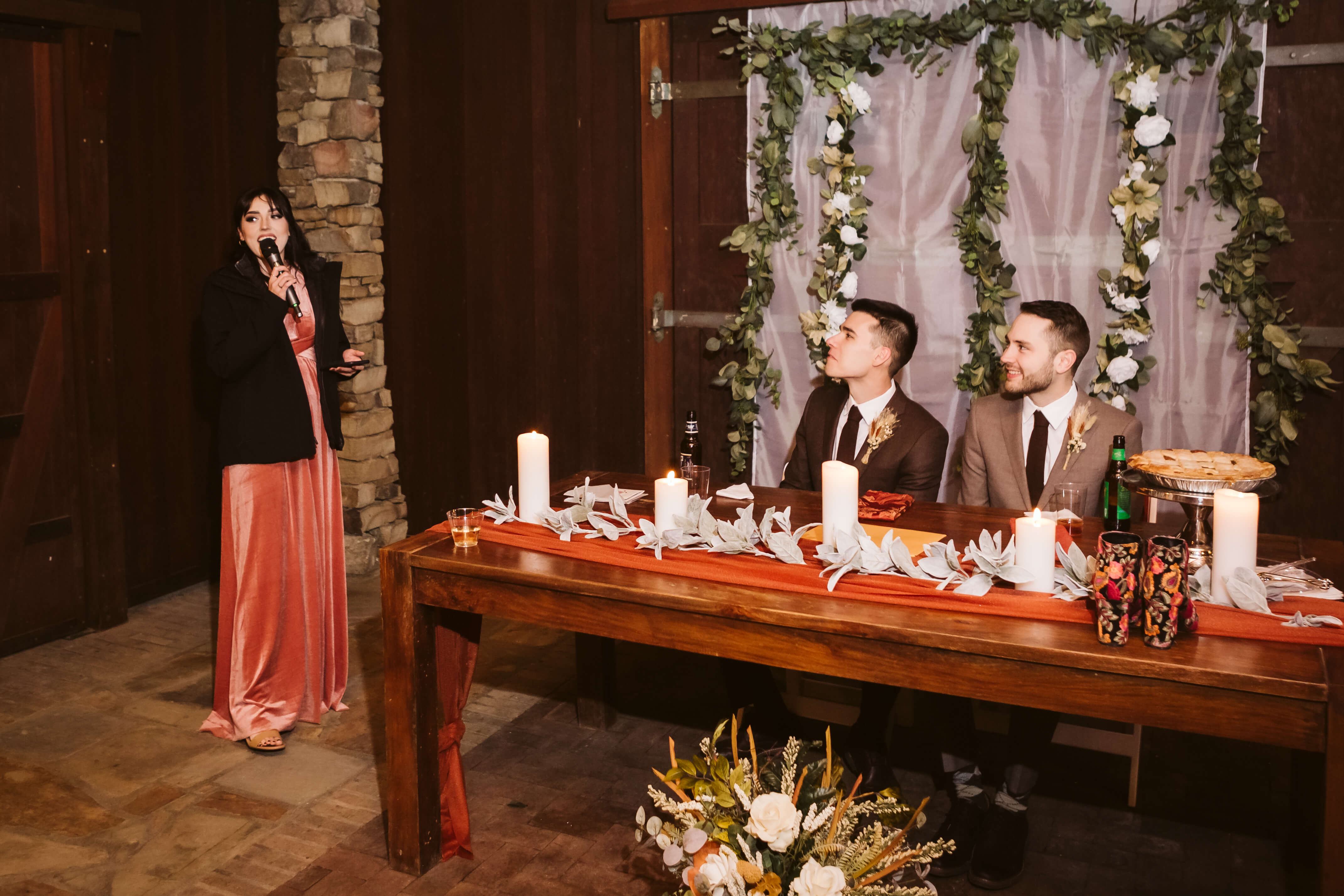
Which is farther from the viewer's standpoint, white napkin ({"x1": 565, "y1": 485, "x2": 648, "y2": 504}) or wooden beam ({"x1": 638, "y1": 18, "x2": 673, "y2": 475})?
wooden beam ({"x1": 638, "y1": 18, "x2": 673, "y2": 475})

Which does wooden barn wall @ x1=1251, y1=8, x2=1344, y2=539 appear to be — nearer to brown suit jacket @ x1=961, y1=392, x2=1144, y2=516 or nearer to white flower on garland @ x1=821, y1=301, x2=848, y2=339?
brown suit jacket @ x1=961, y1=392, x2=1144, y2=516

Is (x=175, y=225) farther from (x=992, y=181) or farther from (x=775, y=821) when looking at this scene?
(x=775, y=821)

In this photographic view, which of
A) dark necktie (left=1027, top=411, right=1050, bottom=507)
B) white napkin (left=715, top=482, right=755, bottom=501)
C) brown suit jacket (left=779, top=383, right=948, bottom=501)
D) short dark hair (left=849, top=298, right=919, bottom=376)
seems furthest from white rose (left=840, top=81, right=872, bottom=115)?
white napkin (left=715, top=482, right=755, bottom=501)

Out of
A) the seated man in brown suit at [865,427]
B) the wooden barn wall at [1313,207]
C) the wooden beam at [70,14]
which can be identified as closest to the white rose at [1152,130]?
the wooden barn wall at [1313,207]

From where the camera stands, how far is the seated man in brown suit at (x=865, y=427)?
3.40 metres

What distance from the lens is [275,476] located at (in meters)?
3.46

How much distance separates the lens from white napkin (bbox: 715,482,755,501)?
3.05 m

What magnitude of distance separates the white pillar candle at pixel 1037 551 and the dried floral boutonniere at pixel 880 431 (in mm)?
1225

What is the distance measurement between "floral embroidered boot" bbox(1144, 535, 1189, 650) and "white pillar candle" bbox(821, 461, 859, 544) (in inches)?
26.2

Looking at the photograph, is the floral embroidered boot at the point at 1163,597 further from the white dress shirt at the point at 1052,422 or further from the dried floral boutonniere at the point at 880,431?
the dried floral boutonniere at the point at 880,431

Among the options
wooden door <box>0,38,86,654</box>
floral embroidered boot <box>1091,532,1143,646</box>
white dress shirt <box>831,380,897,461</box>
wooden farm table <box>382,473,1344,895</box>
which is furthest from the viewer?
wooden door <box>0,38,86,654</box>

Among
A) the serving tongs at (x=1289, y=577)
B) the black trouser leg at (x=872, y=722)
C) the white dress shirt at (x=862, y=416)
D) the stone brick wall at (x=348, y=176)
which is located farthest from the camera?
the stone brick wall at (x=348, y=176)

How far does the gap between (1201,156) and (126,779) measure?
3.79 m

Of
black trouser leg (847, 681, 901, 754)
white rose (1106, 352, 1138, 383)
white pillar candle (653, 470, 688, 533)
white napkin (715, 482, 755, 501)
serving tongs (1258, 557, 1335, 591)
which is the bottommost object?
black trouser leg (847, 681, 901, 754)
